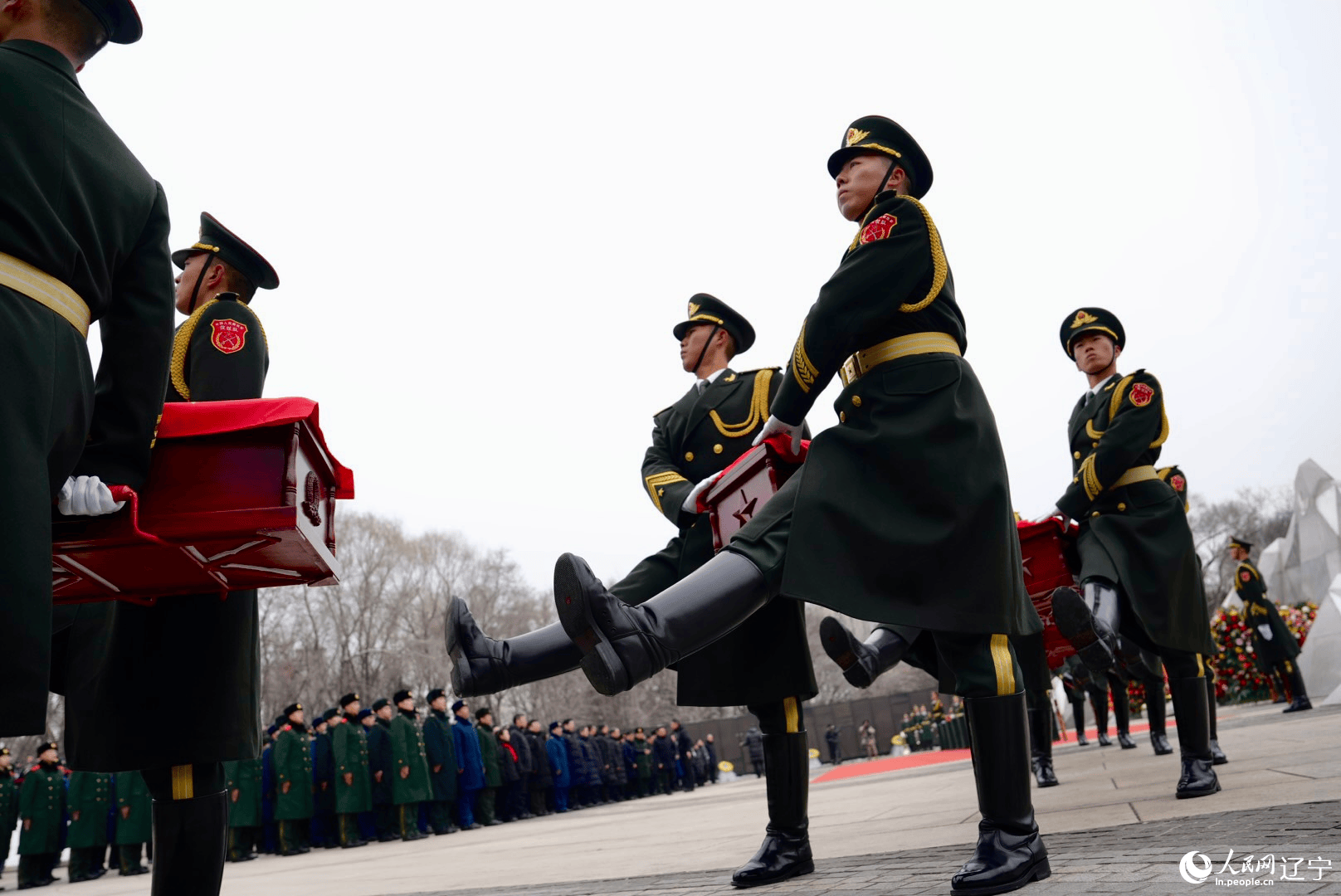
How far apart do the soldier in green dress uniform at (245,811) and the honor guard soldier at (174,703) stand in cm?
1142

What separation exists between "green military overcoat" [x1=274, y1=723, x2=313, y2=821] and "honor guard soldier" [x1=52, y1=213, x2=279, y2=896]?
11663mm

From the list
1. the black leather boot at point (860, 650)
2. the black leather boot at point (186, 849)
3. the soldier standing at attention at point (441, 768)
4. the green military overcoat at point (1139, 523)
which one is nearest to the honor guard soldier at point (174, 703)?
the black leather boot at point (186, 849)

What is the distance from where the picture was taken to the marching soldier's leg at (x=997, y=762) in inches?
104

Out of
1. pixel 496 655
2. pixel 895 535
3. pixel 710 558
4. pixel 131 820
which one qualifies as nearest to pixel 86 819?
pixel 131 820

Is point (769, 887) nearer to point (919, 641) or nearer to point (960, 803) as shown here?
point (919, 641)

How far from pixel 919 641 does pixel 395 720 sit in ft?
35.9

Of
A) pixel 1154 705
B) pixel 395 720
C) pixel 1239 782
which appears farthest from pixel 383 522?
pixel 1239 782

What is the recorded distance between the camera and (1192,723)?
4.76 meters

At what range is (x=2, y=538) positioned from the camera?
1909mm

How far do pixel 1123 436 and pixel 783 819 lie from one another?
9.25 feet

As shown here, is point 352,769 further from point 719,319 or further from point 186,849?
point 186,849

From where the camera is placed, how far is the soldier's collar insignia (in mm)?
5789

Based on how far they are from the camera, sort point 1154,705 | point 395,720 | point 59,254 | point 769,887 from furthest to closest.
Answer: point 395,720
point 1154,705
point 769,887
point 59,254

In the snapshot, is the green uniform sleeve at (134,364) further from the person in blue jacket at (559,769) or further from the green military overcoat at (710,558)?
the person in blue jacket at (559,769)
